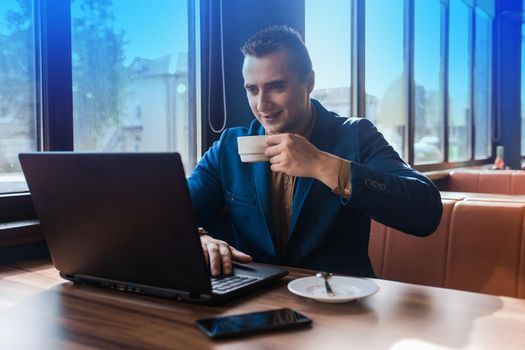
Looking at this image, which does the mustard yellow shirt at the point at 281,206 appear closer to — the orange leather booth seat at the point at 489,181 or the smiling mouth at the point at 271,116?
the smiling mouth at the point at 271,116

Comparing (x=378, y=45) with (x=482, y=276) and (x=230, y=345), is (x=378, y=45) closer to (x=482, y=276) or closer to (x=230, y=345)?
(x=482, y=276)

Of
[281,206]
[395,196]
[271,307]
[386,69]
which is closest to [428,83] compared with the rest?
[386,69]

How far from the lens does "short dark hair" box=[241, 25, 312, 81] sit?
1.57m

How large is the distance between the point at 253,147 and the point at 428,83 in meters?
3.90

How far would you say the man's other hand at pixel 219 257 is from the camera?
1117 mm

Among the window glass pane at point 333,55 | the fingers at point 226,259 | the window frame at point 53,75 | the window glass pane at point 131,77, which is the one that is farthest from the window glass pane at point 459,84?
the fingers at point 226,259

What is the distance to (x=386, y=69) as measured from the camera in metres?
3.96

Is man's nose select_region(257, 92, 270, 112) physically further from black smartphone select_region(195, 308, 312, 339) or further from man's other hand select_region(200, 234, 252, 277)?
black smartphone select_region(195, 308, 312, 339)

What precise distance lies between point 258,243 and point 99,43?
943 mm

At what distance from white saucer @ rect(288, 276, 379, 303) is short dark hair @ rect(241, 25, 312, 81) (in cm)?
79

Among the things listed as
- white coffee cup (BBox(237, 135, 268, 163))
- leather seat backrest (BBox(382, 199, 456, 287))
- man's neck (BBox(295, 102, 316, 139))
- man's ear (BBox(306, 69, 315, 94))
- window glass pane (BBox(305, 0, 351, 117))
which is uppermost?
window glass pane (BBox(305, 0, 351, 117))

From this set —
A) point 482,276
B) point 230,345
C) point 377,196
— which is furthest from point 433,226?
point 230,345

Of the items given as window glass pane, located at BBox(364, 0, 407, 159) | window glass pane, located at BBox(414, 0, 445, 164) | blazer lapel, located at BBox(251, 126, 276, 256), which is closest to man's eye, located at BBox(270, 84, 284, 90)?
blazer lapel, located at BBox(251, 126, 276, 256)

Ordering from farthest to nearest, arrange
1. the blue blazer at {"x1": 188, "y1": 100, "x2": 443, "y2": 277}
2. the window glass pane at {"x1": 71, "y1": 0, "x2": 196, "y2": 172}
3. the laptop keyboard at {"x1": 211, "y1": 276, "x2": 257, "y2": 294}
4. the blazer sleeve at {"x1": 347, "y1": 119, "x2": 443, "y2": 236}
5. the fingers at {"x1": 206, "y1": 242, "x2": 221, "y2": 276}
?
the window glass pane at {"x1": 71, "y1": 0, "x2": 196, "y2": 172}
the blue blazer at {"x1": 188, "y1": 100, "x2": 443, "y2": 277}
the blazer sleeve at {"x1": 347, "y1": 119, "x2": 443, "y2": 236}
the fingers at {"x1": 206, "y1": 242, "x2": 221, "y2": 276}
the laptop keyboard at {"x1": 211, "y1": 276, "x2": 257, "y2": 294}
